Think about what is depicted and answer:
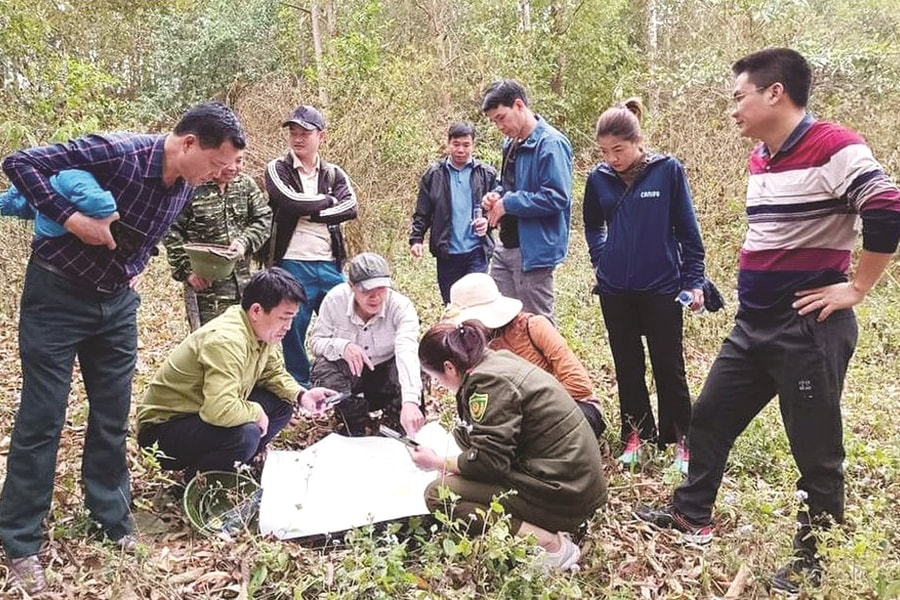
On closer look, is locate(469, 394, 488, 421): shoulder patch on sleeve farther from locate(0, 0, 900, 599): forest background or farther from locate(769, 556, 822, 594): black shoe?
locate(769, 556, 822, 594): black shoe

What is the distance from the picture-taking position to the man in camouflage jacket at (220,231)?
12.6ft

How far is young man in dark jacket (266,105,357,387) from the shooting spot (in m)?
4.05

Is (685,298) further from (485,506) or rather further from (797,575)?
(485,506)

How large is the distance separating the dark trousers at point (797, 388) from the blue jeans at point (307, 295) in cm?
222

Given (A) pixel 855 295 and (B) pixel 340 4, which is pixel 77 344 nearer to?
(A) pixel 855 295

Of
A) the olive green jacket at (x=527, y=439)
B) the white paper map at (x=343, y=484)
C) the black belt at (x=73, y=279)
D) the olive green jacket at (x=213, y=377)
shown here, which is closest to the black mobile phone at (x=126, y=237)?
the black belt at (x=73, y=279)

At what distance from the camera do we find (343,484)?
9.62 ft

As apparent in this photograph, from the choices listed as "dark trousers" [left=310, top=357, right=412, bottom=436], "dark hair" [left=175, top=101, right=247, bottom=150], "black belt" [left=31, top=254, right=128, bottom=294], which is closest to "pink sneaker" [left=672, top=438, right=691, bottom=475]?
"dark trousers" [left=310, top=357, right=412, bottom=436]

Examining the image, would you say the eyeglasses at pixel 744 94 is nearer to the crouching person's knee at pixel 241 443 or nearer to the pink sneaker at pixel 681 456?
the pink sneaker at pixel 681 456

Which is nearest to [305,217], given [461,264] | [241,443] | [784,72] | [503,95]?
[461,264]

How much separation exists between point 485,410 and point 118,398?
130 centimetres

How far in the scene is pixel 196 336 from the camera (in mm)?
2969

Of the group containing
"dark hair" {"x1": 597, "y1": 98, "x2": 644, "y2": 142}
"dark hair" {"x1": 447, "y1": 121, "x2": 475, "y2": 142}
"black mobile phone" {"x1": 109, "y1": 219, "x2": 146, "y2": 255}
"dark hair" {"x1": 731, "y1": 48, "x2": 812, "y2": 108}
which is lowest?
"dark hair" {"x1": 447, "y1": 121, "x2": 475, "y2": 142}

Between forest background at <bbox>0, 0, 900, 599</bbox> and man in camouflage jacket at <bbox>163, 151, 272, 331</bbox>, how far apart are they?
0.84 meters
